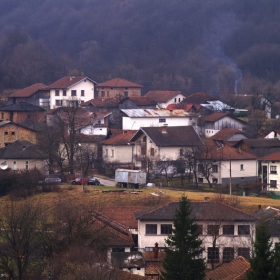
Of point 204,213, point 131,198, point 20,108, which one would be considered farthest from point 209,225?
point 20,108

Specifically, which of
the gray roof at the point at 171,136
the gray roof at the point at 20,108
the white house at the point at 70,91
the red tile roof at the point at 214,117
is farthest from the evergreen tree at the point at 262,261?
the white house at the point at 70,91

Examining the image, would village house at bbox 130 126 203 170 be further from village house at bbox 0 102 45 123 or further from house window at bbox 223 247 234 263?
house window at bbox 223 247 234 263

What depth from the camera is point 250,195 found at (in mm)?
29625

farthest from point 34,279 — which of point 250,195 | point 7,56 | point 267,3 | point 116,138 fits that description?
point 267,3

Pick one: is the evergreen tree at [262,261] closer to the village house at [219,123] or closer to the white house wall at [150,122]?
the white house wall at [150,122]

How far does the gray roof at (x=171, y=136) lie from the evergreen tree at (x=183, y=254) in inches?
608

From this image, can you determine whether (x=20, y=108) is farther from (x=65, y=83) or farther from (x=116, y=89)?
(x=116, y=89)

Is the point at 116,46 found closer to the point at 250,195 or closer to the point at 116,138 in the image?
the point at 116,138

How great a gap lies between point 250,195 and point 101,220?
29.3ft

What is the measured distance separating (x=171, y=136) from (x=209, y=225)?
12.9 m

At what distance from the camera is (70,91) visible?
164 ft

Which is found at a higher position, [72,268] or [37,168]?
[37,168]

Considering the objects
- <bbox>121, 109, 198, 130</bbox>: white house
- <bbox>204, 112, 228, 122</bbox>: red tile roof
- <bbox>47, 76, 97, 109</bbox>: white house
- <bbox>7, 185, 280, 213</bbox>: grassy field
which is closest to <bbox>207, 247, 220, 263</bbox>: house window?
<bbox>7, 185, 280, 213</bbox>: grassy field

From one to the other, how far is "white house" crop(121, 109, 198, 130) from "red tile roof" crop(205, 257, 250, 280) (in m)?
22.4
